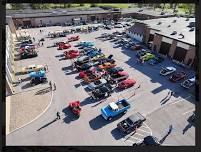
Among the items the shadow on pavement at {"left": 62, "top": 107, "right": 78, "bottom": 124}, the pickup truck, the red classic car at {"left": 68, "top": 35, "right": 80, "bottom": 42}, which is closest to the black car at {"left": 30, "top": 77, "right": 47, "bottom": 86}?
the shadow on pavement at {"left": 62, "top": 107, "right": 78, "bottom": 124}

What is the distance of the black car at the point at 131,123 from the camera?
29858 millimetres

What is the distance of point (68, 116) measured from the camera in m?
33.1

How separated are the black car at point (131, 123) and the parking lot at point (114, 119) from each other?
2.42 ft

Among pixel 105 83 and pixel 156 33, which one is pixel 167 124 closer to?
pixel 105 83

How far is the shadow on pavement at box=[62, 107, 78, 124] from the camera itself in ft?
106

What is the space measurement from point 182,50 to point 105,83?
21962mm

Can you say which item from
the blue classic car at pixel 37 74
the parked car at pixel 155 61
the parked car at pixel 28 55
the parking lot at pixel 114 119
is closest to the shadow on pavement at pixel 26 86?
the parking lot at pixel 114 119

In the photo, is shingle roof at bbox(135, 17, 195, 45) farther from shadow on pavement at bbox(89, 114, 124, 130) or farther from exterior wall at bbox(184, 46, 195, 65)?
shadow on pavement at bbox(89, 114, 124, 130)

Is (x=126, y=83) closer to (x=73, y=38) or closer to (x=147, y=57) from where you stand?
(x=147, y=57)

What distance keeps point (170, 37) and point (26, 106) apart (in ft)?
123

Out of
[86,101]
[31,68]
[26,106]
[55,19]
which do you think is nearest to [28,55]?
[31,68]

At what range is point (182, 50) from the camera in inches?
1960

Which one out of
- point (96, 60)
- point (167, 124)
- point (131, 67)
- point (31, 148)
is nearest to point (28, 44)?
point (96, 60)

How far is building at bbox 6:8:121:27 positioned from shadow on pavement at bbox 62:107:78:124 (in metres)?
56.9
